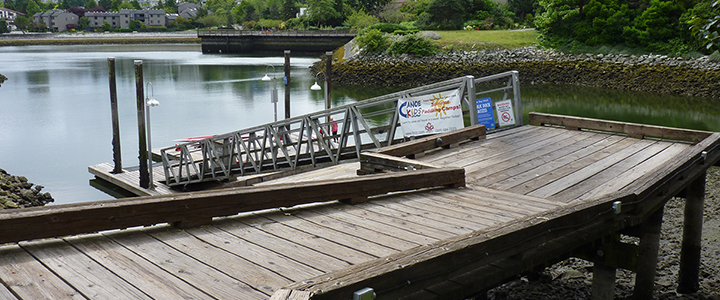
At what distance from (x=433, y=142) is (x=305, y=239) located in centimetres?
418

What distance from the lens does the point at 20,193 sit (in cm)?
1600

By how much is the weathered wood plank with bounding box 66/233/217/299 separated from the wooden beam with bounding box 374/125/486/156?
382 cm

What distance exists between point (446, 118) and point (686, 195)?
3.99m

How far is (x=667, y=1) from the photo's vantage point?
1587 inches

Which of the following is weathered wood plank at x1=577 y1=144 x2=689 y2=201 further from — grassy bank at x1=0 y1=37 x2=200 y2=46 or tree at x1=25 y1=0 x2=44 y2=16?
tree at x1=25 y1=0 x2=44 y2=16

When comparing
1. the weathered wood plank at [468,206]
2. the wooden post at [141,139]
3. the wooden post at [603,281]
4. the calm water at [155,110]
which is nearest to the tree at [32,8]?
the calm water at [155,110]

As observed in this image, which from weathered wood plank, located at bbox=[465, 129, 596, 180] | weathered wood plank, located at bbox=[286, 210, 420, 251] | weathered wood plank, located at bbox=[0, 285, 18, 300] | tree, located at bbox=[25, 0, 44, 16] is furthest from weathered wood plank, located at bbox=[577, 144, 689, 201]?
tree, located at bbox=[25, 0, 44, 16]

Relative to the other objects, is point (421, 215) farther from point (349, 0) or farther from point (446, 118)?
point (349, 0)

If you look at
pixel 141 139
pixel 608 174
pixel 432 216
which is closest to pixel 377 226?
pixel 432 216

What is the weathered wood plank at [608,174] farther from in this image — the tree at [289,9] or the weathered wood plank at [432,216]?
the tree at [289,9]

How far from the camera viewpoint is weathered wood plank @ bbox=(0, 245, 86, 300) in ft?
10.2

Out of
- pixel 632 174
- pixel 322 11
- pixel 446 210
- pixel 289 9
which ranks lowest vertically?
pixel 632 174

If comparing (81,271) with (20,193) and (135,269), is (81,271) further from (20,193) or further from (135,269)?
(20,193)

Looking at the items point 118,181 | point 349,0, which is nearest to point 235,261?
point 118,181
